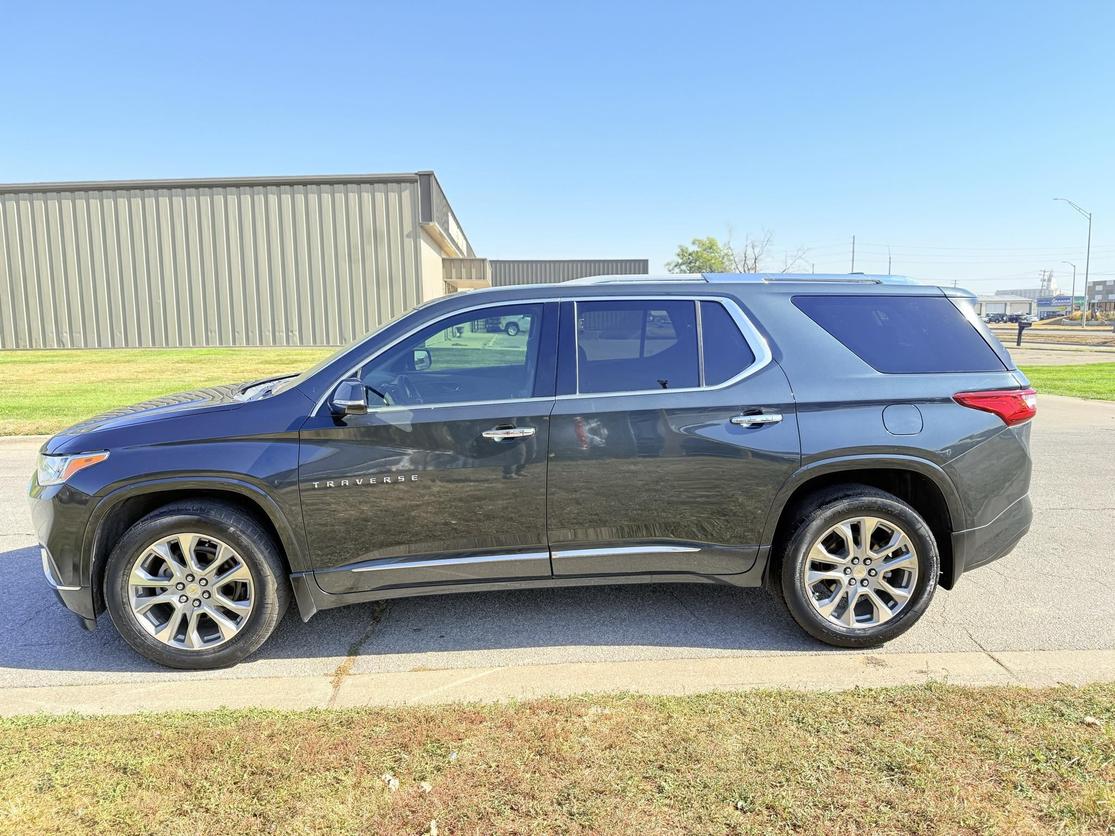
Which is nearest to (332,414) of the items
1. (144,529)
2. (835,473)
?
(144,529)

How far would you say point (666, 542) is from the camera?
12.2ft

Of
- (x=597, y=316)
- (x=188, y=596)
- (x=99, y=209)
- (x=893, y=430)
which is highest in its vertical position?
(x=99, y=209)

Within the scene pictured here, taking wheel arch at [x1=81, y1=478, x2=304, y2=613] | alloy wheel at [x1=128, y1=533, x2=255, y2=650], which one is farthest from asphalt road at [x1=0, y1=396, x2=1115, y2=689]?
wheel arch at [x1=81, y1=478, x2=304, y2=613]

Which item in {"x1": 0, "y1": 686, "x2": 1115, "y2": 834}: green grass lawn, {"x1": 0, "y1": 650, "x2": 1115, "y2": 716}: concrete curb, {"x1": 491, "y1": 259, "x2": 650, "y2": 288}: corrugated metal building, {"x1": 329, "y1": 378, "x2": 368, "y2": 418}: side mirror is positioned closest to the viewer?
{"x1": 0, "y1": 686, "x2": 1115, "y2": 834}: green grass lawn

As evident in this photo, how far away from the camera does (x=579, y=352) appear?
3.71 m

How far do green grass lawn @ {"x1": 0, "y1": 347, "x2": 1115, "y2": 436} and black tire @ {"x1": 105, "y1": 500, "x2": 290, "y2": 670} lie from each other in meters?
8.24

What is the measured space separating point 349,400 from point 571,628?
5.72 ft

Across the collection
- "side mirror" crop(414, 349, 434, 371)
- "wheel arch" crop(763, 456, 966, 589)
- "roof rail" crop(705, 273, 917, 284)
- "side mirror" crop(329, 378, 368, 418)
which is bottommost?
"wheel arch" crop(763, 456, 966, 589)

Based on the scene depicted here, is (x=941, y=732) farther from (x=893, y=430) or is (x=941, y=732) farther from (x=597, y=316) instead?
(x=597, y=316)

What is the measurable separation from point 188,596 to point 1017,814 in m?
3.51

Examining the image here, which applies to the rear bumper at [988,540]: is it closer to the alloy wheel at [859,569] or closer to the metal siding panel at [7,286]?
the alloy wheel at [859,569]

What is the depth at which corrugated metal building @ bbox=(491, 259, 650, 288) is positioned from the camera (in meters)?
61.1

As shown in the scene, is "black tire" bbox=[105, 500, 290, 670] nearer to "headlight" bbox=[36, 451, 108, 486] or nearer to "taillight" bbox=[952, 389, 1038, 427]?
"headlight" bbox=[36, 451, 108, 486]

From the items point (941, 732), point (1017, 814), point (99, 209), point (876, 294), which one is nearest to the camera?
Answer: point (1017, 814)
